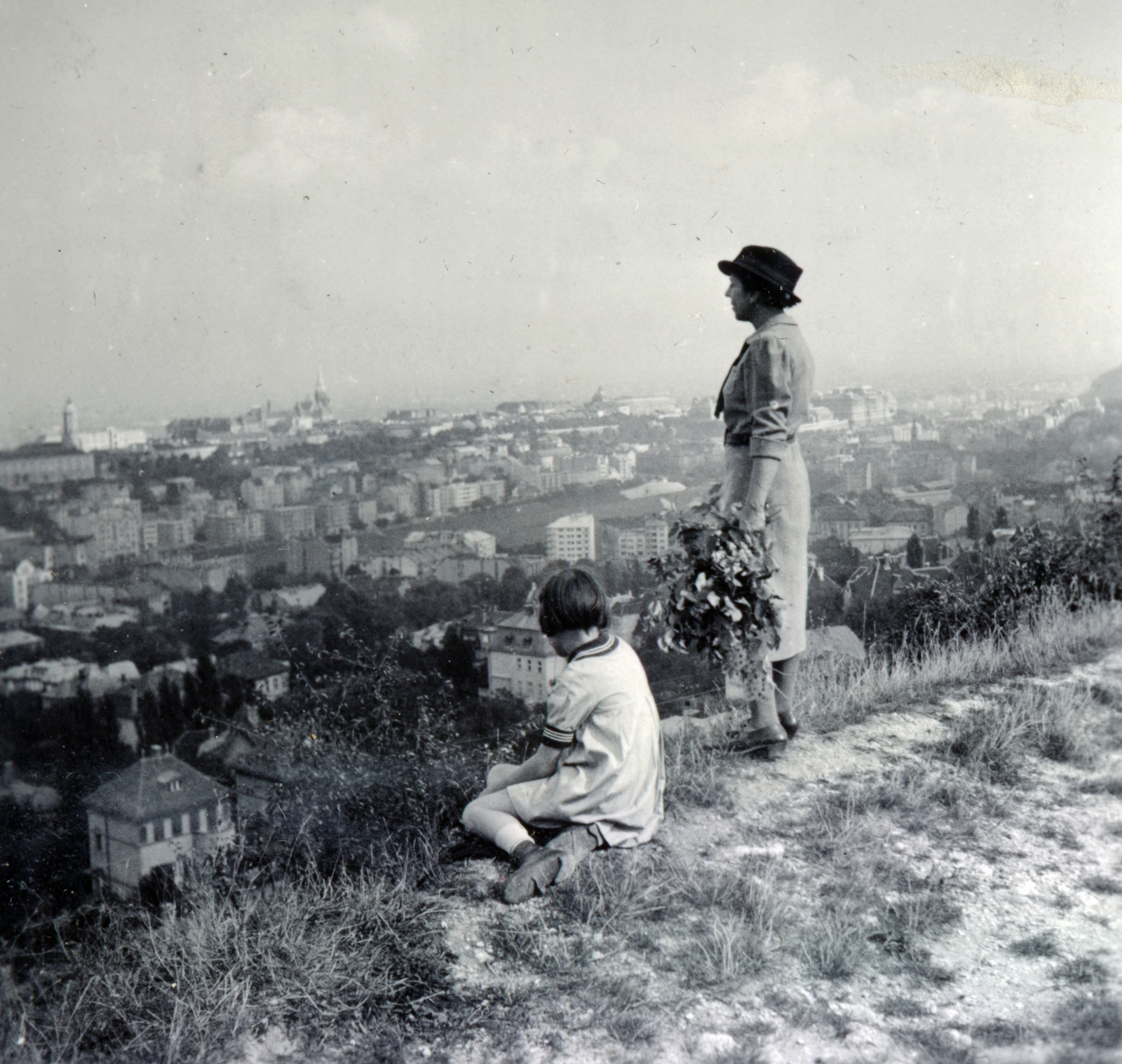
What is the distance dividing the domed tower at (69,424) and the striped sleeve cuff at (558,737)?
3774 millimetres

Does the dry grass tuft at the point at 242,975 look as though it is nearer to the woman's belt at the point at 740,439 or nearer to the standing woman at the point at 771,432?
the standing woman at the point at 771,432

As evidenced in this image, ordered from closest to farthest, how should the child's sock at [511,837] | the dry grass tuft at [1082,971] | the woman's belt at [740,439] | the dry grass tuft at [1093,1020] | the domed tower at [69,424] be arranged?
the dry grass tuft at [1093,1020], the dry grass tuft at [1082,971], the child's sock at [511,837], the woman's belt at [740,439], the domed tower at [69,424]

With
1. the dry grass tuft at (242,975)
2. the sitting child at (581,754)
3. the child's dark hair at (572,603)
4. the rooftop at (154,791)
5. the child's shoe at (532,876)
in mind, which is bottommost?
the rooftop at (154,791)

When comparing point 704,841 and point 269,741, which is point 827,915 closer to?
point 704,841

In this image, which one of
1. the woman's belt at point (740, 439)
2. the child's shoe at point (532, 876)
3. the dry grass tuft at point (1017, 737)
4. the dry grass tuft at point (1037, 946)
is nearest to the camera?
the dry grass tuft at point (1037, 946)

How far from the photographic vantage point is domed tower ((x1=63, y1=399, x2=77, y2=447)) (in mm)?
5215

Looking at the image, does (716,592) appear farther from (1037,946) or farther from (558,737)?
(1037,946)

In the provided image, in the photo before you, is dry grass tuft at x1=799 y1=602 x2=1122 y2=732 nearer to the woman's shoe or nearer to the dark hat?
the woman's shoe

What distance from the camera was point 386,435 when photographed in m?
7.87

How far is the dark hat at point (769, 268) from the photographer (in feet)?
11.3

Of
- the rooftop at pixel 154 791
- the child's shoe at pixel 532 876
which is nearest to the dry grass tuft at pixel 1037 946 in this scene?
the child's shoe at pixel 532 876

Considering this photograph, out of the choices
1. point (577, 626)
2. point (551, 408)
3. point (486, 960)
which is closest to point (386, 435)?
point (551, 408)

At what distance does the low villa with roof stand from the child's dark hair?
1.54 metres

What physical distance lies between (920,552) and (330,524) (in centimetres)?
475
